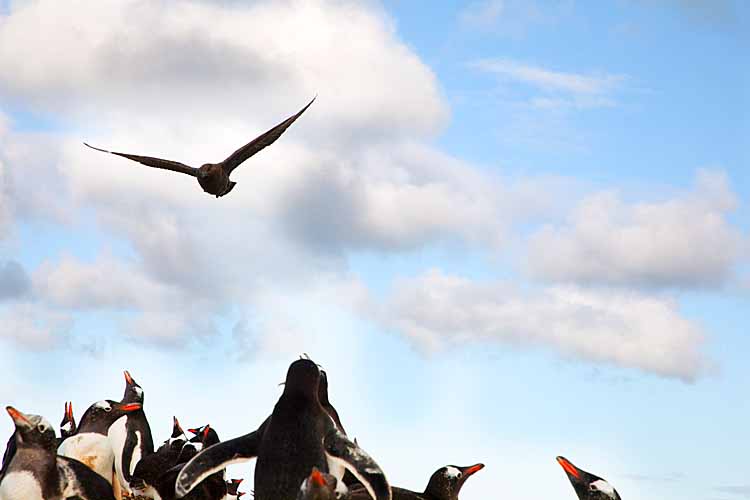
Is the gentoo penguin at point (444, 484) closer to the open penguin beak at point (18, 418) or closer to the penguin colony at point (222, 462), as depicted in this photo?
the penguin colony at point (222, 462)

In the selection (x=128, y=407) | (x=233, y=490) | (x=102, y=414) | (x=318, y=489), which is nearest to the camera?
(x=318, y=489)

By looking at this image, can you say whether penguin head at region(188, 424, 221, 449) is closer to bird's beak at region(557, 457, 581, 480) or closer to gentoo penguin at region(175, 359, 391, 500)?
gentoo penguin at region(175, 359, 391, 500)

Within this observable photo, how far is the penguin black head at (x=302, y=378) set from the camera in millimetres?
10266

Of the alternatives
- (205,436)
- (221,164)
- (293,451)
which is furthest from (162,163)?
(293,451)

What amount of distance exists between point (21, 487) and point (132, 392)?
570 centimetres

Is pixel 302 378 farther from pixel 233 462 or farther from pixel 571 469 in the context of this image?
pixel 571 469

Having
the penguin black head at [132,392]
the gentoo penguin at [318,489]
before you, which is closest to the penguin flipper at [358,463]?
the gentoo penguin at [318,489]

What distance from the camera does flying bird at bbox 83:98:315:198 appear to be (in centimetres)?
1997

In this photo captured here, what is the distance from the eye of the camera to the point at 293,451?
9.92m

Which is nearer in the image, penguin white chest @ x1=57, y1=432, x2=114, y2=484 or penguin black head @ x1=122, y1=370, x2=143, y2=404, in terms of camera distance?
penguin white chest @ x1=57, y1=432, x2=114, y2=484

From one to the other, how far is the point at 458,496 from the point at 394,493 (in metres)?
0.76

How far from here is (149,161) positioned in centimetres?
2052

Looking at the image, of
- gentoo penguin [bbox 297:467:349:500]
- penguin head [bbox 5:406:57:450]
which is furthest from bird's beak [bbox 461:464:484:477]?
gentoo penguin [bbox 297:467:349:500]

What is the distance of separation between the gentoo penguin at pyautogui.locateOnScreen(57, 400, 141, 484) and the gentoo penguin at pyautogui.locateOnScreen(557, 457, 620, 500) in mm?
6437
